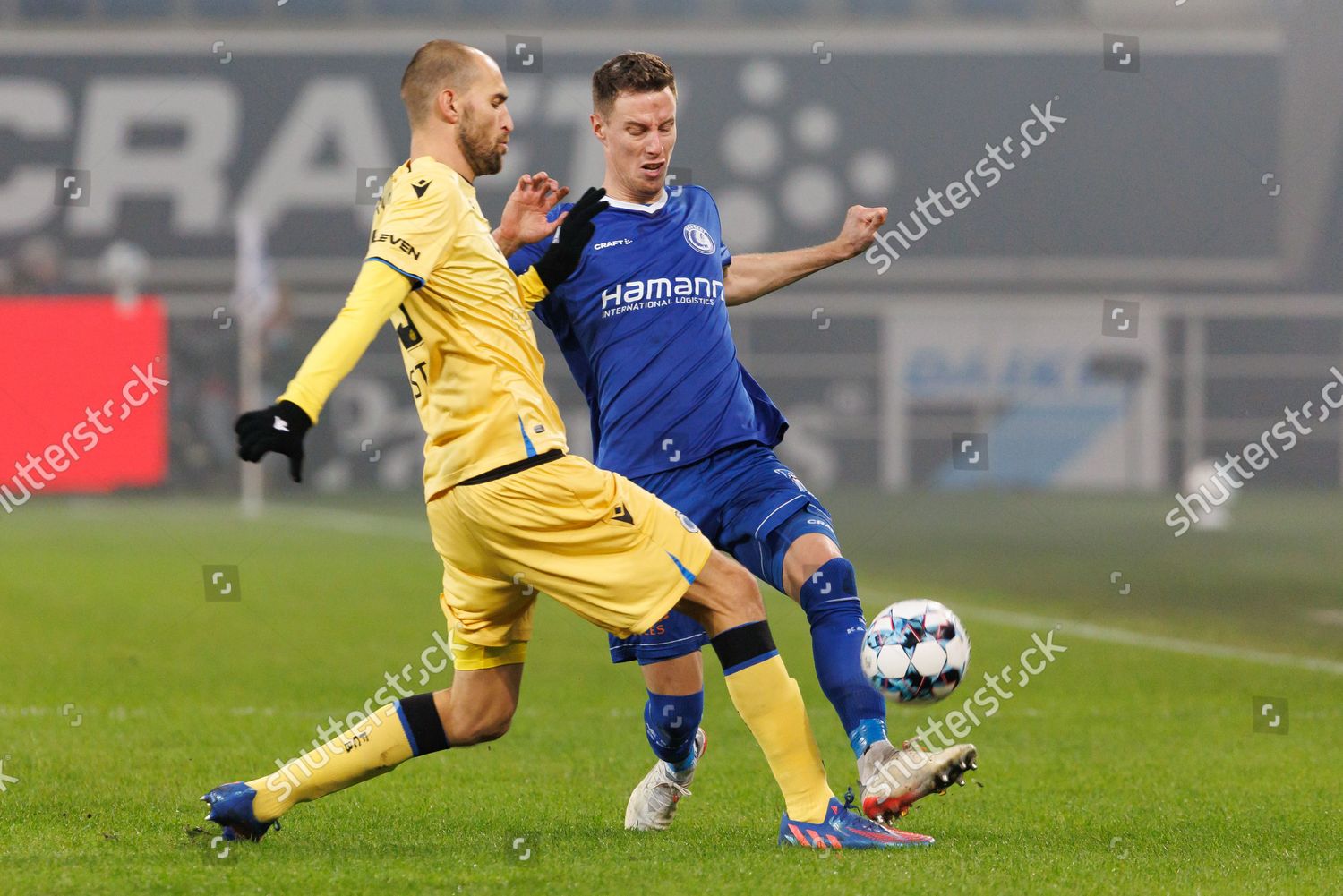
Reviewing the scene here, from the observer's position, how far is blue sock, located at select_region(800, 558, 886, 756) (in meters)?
4.39

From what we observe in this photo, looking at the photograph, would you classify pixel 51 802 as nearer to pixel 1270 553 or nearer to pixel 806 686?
pixel 806 686

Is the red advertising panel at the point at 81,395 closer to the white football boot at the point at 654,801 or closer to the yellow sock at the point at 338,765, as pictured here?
the white football boot at the point at 654,801

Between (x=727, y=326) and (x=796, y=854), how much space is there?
1.65 m

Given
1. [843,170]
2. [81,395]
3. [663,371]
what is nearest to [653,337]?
[663,371]

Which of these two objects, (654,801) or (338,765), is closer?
(338,765)

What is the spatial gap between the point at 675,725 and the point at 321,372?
1763mm

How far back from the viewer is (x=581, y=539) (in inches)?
160

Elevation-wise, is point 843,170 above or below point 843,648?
above

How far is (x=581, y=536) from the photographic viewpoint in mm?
4062

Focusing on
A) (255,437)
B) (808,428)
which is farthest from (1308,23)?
(255,437)
